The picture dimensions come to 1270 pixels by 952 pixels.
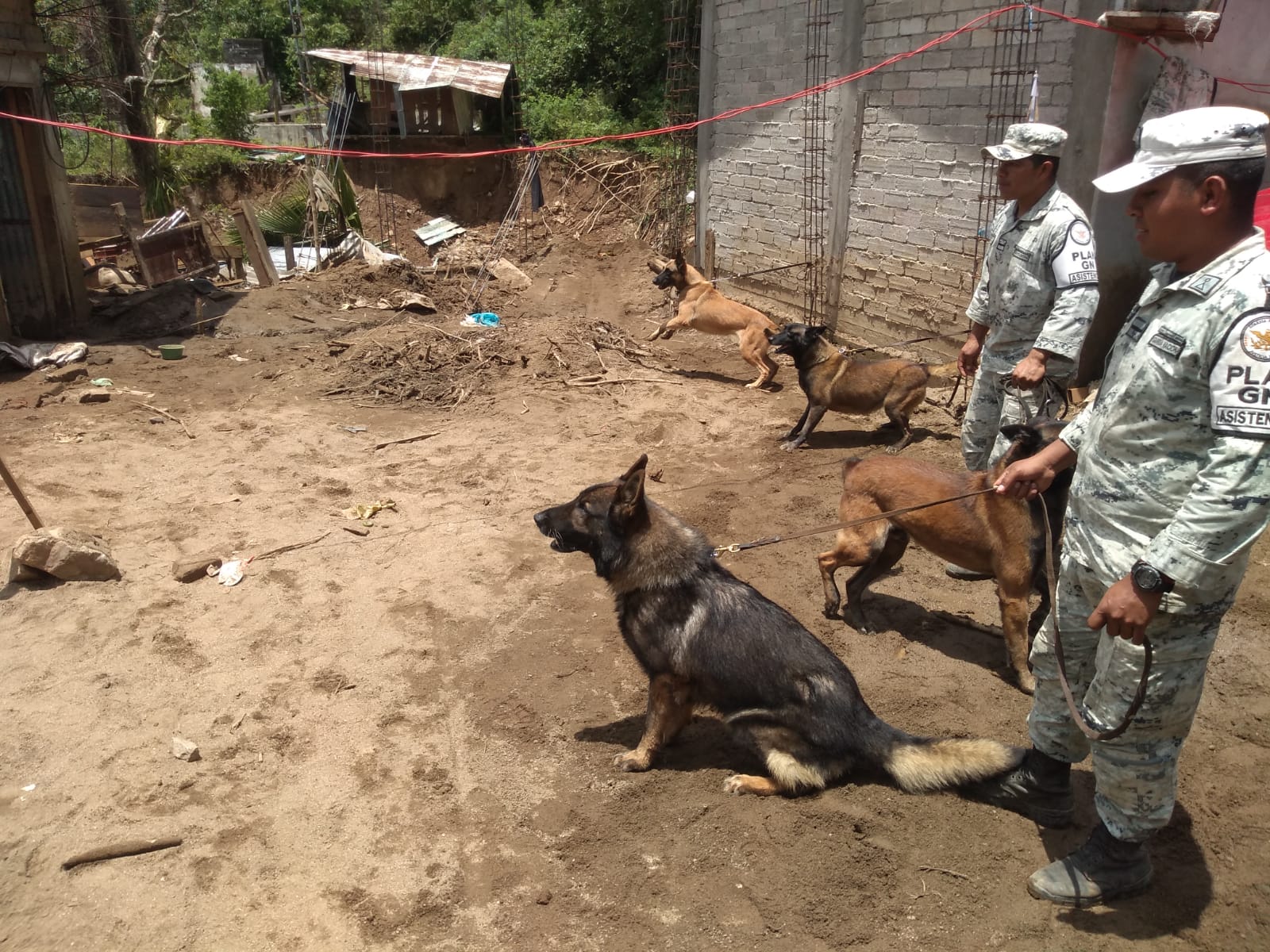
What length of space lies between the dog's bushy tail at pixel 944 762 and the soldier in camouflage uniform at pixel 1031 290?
74.5 inches

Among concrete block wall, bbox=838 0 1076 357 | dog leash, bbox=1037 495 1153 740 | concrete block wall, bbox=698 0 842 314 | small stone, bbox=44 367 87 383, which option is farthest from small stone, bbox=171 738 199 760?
concrete block wall, bbox=698 0 842 314

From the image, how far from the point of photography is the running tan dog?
34.3 ft

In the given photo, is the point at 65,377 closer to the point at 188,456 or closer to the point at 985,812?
the point at 188,456

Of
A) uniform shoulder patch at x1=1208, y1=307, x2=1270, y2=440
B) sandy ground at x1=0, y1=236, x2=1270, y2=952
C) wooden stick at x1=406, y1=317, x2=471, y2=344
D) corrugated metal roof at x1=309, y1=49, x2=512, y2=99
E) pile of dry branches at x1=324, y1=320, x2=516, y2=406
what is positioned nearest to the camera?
uniform shoulder patch at x1=1208, y1=307, x2=1270, y2=440

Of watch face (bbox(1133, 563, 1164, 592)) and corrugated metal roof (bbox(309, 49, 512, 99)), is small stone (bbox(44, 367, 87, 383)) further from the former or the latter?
corrugated metal roof (bbox(309, 49, 512, 99))

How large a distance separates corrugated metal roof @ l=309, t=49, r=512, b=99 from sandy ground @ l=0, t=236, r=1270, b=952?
1493 cm

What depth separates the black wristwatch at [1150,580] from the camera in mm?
2396

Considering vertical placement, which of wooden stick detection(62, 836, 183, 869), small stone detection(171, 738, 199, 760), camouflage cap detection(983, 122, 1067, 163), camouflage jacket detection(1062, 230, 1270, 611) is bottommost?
small stone detection(171, 738, 199, 760)

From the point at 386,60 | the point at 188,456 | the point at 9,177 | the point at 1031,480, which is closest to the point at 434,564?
the point at 188,456

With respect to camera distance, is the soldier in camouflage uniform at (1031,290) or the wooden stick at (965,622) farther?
the wooden stick at (965,622)

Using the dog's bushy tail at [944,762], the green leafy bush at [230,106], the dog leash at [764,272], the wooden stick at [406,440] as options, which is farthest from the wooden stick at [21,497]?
the green leafy bush at [230,106]

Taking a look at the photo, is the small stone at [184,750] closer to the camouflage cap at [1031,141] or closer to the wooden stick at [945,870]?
the wooden stick at [945,870]

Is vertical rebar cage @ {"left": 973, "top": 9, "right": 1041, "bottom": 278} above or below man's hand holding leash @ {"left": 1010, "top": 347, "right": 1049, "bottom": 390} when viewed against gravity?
above

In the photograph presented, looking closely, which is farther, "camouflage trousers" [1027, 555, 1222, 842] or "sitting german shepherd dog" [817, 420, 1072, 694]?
"sitting german shepherd dog" [817, 420, 1072, 694]
